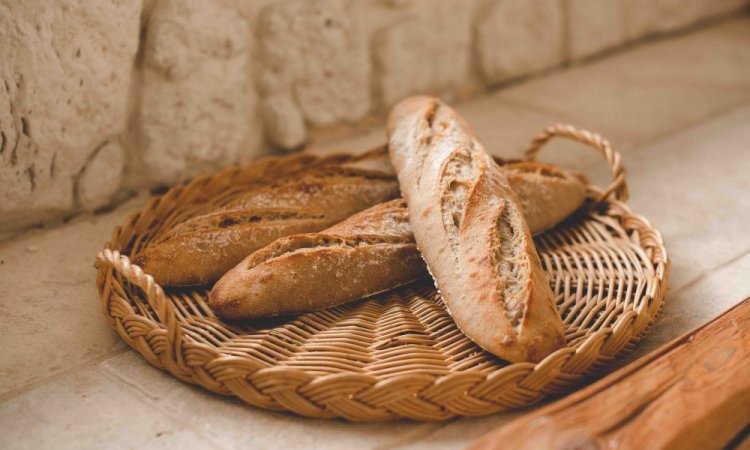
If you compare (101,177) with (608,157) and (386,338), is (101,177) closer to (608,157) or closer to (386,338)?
(386,338)

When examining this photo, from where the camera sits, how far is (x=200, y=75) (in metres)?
1.90

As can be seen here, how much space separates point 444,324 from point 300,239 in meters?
0.30

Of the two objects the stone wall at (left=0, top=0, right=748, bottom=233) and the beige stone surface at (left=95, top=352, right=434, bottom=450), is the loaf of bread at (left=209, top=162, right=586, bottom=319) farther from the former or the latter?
the stone wall at (left=0, top=0, right=748, bottom=233)

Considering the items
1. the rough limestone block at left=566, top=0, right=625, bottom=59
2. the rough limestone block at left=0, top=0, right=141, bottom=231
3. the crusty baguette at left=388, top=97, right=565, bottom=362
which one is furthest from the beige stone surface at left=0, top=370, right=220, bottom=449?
the rough limestone block at left=566, top=0, right=625, bottom=59

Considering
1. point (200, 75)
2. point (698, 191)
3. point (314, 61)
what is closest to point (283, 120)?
point (314, 61)

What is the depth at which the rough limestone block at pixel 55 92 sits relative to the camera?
1.56 m

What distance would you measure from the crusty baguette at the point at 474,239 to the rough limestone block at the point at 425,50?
0.65 metres

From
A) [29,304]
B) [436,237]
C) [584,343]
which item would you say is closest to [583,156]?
[436,237]

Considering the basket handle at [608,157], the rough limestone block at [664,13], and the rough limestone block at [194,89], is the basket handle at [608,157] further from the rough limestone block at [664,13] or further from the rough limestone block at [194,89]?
the rough limestone block at [664,13]

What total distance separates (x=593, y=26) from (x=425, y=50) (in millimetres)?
785

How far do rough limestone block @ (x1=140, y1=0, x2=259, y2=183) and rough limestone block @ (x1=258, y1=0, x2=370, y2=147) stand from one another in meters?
0.07

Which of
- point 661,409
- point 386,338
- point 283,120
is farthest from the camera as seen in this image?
point 283,120

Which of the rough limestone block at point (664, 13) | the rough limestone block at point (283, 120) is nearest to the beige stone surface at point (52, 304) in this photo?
the rough limestone block at point (283, 120)

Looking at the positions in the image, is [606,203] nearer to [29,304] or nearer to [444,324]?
[444,324]
